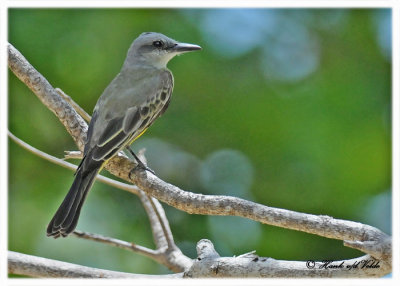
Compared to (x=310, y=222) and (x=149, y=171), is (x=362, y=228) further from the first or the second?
(x=149, y=171)

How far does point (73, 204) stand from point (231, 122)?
42.1 inches

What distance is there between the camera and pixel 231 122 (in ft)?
11.5

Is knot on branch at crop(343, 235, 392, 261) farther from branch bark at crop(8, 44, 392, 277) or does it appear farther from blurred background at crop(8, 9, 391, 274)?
blurred background at crop(8, 9, 391, 274)

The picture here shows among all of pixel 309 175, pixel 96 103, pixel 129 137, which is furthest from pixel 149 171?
pixel 309 175

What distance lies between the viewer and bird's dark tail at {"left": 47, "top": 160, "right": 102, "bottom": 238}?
2723 mm

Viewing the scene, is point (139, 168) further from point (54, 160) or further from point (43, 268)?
point (43, 268)

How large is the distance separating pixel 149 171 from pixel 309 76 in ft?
3.74

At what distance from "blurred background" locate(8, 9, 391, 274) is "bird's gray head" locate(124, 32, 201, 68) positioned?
71 mm

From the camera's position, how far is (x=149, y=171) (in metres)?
2.95

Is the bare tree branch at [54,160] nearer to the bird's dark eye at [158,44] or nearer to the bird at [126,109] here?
the bird at [126,109]

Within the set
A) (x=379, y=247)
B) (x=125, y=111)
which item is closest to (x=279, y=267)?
(x=379, y=247)

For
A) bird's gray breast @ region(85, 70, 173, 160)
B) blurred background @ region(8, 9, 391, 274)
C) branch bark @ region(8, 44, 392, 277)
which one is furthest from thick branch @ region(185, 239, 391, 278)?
bird's gray breast @ region(85, 70, 173, 160)
